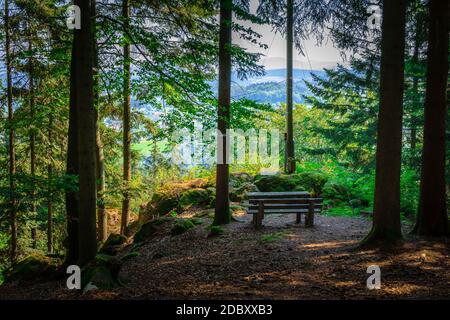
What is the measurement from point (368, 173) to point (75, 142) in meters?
12.9

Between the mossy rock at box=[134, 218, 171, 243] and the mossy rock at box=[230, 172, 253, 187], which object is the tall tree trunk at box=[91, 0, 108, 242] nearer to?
the mossy rock at box=[134, 218, 171, 243]

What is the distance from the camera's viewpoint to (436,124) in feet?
22.5

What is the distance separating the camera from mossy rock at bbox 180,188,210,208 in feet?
44.9

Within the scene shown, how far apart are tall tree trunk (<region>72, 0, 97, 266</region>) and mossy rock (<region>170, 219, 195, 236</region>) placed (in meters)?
3.26

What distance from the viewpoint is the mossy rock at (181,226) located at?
32.1 feet

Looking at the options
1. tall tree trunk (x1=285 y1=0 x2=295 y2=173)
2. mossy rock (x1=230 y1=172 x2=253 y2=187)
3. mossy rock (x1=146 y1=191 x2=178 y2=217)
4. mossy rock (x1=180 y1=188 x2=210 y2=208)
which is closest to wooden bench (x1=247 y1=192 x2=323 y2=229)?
mossy rock (x1=180 y1=188 x2=210 y2=208)

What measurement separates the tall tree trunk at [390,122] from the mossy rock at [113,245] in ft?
25.1

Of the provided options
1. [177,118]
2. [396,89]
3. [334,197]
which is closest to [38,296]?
[177,118]

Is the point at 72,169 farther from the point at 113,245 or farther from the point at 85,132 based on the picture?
the point at 113,245

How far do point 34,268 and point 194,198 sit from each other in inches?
264

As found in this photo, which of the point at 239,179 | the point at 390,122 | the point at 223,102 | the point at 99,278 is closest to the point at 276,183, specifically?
the point at 239,179

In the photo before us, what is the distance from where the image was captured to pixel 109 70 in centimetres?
1027

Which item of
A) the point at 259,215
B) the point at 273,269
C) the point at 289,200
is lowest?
the point at 273,269

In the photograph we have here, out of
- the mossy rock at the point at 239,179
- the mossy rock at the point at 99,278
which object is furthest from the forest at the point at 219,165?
the mossy rock at the point at 239,179
